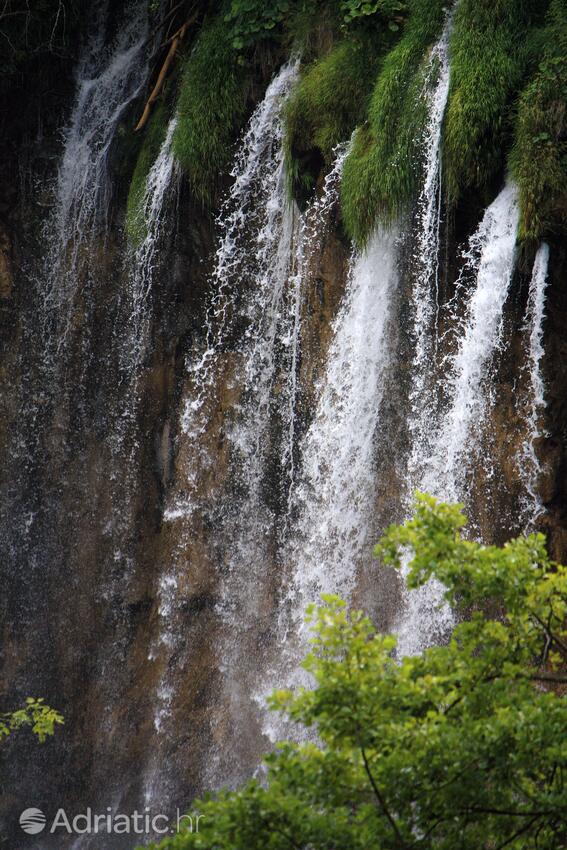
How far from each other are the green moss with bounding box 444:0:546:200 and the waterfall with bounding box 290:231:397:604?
0.96 m

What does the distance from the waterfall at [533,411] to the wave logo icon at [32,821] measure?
6.03 meters

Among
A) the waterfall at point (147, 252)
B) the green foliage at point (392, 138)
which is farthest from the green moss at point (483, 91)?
the waterfall at point (147, 252)

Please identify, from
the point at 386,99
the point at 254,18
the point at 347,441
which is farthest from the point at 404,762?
the point at 254,18

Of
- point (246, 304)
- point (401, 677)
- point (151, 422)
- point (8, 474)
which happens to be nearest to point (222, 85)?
point (246, 304)

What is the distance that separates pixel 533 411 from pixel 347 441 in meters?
1.83

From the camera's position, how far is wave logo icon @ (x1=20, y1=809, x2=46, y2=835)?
35.0ft

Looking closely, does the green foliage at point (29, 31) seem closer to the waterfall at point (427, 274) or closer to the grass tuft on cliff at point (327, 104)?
the grass tuft on cliff at point (327, 104)

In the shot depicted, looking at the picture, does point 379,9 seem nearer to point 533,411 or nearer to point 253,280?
point 253,280

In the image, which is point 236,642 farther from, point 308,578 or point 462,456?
point 462,456

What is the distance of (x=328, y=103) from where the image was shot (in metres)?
10.3

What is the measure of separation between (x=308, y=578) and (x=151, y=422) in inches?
107

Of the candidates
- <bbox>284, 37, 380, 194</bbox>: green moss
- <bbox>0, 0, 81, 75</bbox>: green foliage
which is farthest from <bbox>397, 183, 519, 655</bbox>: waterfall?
<bbox>0, 0, 81, 75</bbox>: green foliage

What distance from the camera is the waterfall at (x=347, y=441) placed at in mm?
9672

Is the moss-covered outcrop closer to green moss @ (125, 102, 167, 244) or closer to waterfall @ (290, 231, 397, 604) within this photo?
green moss @ (125, 102, 167, 244)
